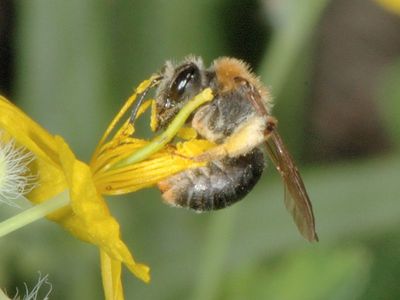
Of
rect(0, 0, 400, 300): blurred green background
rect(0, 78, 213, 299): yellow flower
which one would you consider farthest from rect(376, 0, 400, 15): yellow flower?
rect(0, 78, 213, 299): yellow flower

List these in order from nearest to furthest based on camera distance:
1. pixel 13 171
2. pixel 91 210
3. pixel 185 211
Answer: pixel 91 210 → pixel 13 171 → pixel 185 211

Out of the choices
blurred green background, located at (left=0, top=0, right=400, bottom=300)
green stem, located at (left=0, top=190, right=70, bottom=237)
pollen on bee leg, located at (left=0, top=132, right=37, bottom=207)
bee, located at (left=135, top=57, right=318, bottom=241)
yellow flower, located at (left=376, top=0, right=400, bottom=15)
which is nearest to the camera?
green stem, located at (left=0, top=190, right=70, bottom=237)

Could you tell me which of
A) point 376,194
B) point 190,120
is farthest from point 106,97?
point 190,120

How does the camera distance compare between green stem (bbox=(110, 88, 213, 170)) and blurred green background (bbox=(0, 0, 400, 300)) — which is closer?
green stem (bbox=(110, 88, 213, 170))

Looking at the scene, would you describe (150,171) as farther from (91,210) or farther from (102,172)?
(91,210)

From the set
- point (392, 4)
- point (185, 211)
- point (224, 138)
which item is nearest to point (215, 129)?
point (224, 138)

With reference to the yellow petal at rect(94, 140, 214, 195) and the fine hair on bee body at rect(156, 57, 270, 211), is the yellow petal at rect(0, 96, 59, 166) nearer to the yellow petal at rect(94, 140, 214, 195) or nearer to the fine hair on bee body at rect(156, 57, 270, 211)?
the yellow petal at rect(94, 140, 214, 195)
